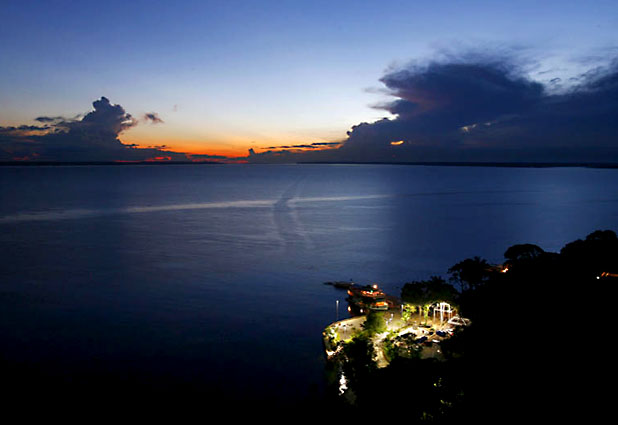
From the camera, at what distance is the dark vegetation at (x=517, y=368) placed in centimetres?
1150

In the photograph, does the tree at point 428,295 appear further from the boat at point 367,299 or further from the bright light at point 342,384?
the bright light at point 342,384

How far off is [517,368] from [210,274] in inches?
1240

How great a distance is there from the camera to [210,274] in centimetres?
4041

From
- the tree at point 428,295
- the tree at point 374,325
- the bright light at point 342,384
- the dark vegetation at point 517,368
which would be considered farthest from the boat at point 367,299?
the dark vegetation at point 517,368

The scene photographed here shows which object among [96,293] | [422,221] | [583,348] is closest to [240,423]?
[583,348]

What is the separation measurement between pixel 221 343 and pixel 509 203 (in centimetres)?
8545

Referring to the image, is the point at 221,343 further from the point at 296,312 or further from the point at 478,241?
the point at 478,241

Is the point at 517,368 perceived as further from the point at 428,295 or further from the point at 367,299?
the point at 367,299

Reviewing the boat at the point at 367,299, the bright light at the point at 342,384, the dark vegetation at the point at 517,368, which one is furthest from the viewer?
the boat at the point at 367,299

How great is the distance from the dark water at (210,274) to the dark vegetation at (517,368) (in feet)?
29.5

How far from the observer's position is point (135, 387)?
2147 centimetres

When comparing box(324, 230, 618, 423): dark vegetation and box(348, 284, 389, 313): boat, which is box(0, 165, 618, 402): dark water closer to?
box(348, 284, 389, 313): boat

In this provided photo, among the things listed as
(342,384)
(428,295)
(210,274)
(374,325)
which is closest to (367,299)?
(428,295)

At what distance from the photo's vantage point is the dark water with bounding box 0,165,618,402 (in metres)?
23.8
